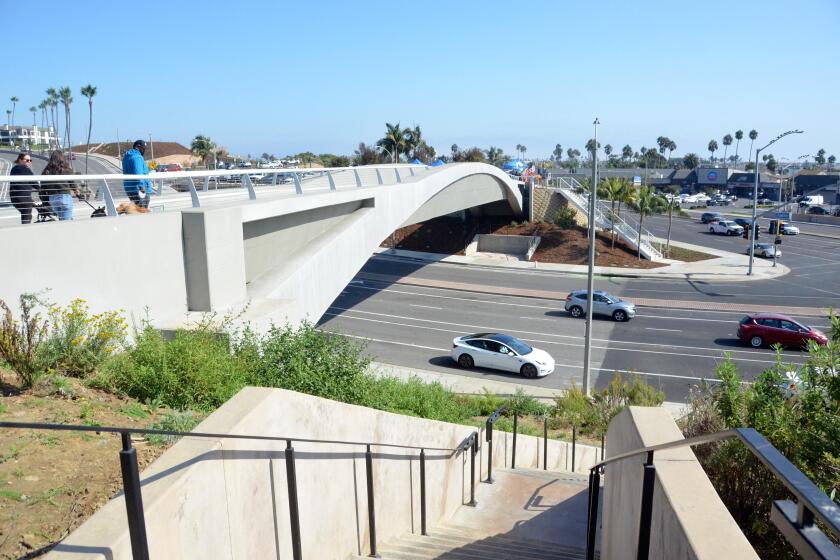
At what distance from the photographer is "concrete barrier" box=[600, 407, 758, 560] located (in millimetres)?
3324

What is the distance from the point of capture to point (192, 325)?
9.17m

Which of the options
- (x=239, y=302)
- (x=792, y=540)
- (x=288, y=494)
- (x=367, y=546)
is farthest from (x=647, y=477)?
(x=239, y=302)

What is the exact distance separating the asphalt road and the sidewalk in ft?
3.91

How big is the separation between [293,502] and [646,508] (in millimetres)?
2419

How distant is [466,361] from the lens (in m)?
23.3

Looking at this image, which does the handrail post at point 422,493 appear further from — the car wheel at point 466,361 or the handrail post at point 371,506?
the car wheel at point 466,361

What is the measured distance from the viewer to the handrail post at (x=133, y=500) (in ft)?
9.74

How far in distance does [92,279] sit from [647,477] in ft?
23.5

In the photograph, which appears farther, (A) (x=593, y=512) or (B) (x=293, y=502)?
(A) (x=593, y=512)

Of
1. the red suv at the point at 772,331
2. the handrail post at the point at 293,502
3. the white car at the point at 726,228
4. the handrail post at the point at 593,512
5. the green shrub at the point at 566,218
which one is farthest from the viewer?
the white car at the point at 726,228

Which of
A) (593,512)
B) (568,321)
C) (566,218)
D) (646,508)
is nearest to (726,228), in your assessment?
(566,218)

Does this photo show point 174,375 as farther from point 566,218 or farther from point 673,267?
point 566,218

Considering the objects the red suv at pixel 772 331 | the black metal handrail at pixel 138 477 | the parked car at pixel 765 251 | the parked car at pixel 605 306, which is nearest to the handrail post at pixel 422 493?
the black metal handrail at pixel 138 477

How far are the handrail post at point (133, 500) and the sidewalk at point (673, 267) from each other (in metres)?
40.8
